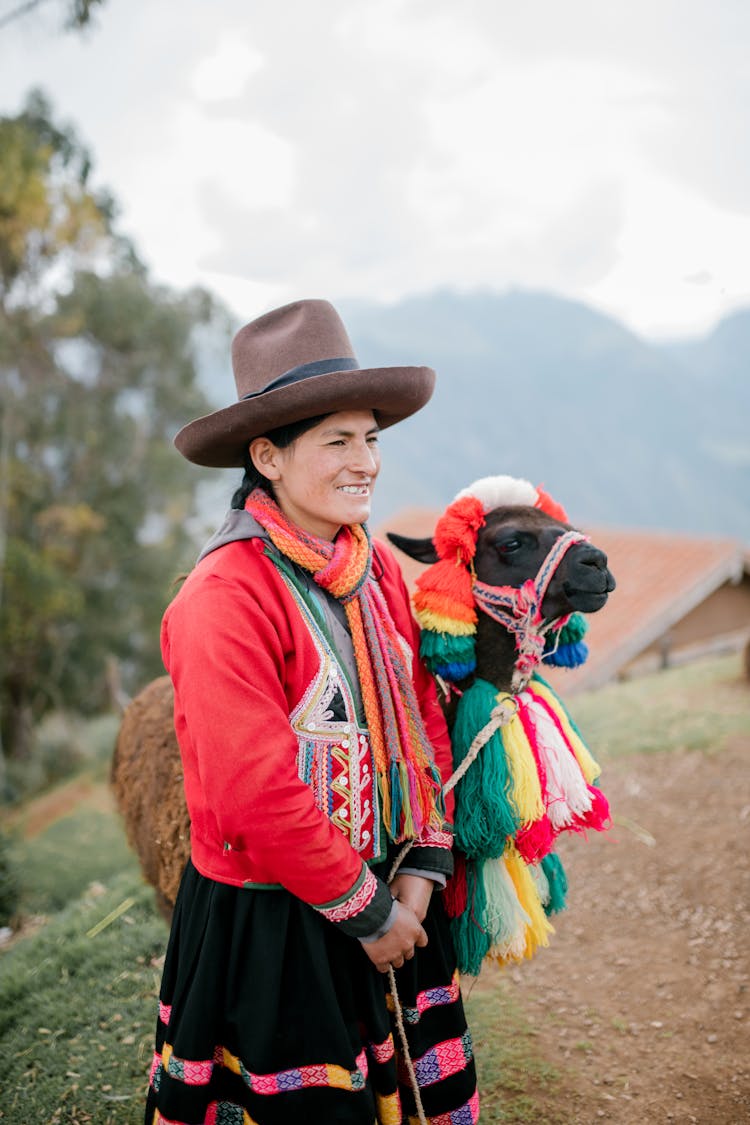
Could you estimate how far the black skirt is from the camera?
5.19 feet

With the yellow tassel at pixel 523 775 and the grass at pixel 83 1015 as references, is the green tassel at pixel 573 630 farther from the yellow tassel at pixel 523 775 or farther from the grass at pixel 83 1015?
the grass at pixel 83 1015

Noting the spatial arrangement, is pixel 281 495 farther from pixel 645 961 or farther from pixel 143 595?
pixel 143 595

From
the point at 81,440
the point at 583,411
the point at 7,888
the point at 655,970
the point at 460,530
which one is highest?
the point at 583,411

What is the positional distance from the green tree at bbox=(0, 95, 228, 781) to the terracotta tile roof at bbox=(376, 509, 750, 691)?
6.12 m

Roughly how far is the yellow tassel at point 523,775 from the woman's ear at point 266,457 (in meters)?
0.85

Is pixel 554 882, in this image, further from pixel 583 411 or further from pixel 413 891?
pixel 583 411

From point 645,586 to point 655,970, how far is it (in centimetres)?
1094

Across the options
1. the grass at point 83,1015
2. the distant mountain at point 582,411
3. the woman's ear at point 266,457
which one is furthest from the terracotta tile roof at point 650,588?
the distant mountain at point 582,411

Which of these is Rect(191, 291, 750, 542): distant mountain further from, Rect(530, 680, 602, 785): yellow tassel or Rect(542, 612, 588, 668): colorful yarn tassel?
Rect(530, 680, 602, 785): yellow tassel

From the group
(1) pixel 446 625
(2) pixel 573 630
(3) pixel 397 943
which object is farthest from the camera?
(2) pixel 573 630

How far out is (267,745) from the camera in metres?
1.46

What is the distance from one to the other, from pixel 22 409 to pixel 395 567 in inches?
621

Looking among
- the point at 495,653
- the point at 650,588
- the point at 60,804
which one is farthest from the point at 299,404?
the point at 650,588

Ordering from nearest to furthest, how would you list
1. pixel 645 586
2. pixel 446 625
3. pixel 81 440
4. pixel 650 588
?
pixel 446 625, pixel 650 588, pixel 645 586, pixel 81 440
